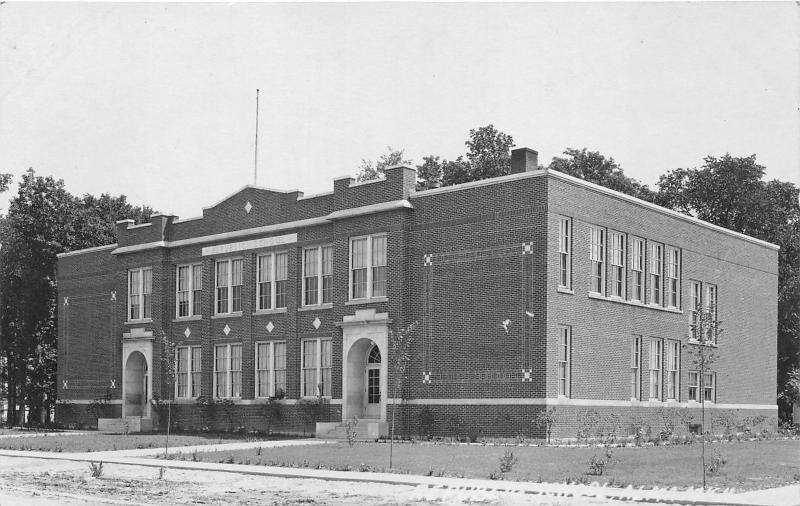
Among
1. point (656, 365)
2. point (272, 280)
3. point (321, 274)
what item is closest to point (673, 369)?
point (656, 365)

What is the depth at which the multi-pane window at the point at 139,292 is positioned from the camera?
45.0 meters

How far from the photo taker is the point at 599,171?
59.0 m

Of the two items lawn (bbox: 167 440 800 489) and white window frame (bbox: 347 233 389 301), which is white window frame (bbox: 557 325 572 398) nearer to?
lawn (bbox: 167 440 800 489)

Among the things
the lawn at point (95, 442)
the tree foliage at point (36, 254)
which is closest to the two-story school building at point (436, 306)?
the lawn at point (95, 442)

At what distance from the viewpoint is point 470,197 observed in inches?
1299

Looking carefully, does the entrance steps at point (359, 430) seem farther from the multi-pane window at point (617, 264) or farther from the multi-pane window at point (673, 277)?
the multi-pane window at point (673, 277)

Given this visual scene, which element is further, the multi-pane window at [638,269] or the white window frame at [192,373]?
the white window frame at [192,373]

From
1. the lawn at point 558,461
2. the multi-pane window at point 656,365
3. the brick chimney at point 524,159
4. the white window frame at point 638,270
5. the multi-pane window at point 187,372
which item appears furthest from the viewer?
the multi-pane window at point 187,372

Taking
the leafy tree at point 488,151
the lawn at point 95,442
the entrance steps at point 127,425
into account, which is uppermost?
the leafy tree at point 488,151

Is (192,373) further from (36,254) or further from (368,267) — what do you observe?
(36,254)

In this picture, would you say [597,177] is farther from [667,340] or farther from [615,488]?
[615,488]

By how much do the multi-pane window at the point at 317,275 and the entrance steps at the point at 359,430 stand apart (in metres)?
4.72

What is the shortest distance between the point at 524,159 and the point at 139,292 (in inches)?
767

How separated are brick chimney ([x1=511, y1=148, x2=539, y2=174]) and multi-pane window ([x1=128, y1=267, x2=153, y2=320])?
58.7ft
